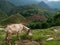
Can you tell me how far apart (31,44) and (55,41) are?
2048 millimetres

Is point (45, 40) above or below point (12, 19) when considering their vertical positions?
above

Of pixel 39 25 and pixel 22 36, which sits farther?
pixel 39 25

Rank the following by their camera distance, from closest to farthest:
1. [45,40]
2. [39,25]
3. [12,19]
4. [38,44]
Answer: [38,44] < [45,40] < [39,25] < [12,19]

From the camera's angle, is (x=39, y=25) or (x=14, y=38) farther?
(x=39, y=25)

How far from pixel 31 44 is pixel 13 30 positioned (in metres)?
1.82

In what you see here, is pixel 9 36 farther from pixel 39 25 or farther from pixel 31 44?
pixel 39 25

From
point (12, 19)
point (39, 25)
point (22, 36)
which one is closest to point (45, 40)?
point (22, 36)

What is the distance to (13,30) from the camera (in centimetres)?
1516

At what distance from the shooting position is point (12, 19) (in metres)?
97.8

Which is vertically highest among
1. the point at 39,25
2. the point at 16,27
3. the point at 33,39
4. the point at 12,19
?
the point at 16,27

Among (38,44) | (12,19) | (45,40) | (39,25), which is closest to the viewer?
(38,44)

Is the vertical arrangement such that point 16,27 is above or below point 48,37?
above

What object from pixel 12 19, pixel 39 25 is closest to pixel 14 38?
pixel 39 25

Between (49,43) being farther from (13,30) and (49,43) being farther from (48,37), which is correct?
(13,30)
